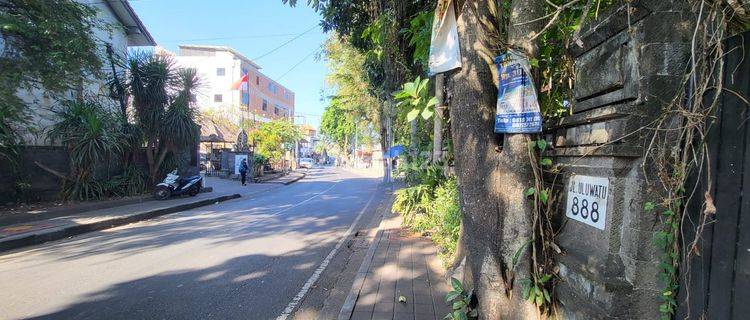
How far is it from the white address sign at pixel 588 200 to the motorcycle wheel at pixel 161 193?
15533mm

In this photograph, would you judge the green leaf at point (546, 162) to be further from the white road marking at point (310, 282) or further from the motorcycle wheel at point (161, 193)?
the motorcycle wheel at point (161, 193)

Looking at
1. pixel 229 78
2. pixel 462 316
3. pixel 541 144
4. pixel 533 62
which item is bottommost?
pixel 462 316

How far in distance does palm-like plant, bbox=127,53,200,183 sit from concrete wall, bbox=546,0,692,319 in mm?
16603

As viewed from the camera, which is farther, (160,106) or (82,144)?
(160,106)

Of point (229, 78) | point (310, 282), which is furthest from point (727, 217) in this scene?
point (229, 78)

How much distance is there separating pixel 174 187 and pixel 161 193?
0.52 metres

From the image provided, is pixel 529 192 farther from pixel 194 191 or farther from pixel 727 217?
pixel 194 191

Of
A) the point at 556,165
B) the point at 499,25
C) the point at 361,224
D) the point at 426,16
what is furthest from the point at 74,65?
the point at 556,165

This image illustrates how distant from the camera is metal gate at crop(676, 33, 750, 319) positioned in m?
1.96

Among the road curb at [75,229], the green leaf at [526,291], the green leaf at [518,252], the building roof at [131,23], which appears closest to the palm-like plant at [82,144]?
the road curb at [75,229]

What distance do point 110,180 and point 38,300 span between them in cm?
1082

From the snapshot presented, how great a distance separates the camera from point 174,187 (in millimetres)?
16312

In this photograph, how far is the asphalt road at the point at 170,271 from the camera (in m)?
4.96

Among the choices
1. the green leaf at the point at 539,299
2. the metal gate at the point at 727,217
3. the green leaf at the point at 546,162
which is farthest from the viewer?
the green leaf at the point at 546,162
